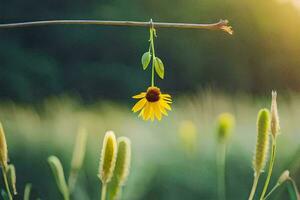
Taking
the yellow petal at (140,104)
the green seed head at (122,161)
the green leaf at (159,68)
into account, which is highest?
the green leaf at (159,68)

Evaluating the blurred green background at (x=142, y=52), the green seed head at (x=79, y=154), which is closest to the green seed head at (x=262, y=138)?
the green seed head at (x=79, y=154)

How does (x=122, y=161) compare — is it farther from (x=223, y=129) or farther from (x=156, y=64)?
(x=223, y=129)

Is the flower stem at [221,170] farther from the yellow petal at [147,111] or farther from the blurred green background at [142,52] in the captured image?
the blurred green background at [142,52]

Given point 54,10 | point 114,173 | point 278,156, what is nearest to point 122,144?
point 114,173

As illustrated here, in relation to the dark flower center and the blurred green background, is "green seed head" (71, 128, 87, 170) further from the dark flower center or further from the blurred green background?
the blurred green background

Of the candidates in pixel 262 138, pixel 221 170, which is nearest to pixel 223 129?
pixel 221 170

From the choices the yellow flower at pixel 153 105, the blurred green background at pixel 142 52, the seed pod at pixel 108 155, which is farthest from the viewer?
the blurred green background at pixel 142 52

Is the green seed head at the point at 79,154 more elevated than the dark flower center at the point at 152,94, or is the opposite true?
the dark flower center at the point at 152,94

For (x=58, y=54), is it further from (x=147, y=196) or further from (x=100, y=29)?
(x=147, y=196)
